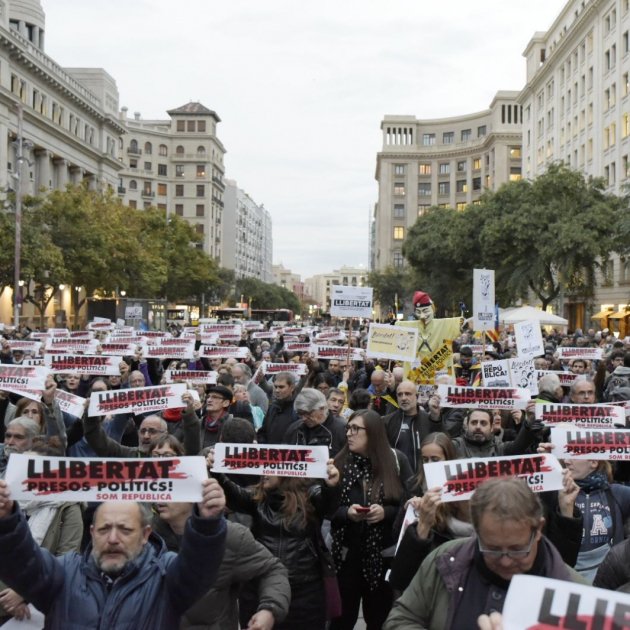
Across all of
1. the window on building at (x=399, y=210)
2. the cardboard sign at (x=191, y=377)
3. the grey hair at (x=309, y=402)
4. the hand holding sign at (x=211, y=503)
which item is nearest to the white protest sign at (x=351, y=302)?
the cardboard sign at (x=191, y=377)

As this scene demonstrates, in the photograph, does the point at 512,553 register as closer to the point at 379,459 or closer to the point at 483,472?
the point at 483,472

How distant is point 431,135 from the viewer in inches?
5094

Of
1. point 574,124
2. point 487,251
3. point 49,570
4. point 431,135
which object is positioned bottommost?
point 49,570

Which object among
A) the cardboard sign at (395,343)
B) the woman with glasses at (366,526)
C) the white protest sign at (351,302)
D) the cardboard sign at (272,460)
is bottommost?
the woman with glasses at (366,526)

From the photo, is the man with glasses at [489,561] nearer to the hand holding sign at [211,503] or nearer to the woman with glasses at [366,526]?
the hand holding sign at [211,503]

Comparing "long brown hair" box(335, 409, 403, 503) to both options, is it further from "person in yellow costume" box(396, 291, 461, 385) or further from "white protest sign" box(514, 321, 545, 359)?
"white protest sign" box(514, 321, 545, 359)

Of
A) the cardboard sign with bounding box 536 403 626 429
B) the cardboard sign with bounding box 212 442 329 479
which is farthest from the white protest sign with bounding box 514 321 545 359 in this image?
the cardboard sign with bounding box 212 442 329 479

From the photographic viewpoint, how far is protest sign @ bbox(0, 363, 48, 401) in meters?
7.55

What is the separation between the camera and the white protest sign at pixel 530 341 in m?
11.6

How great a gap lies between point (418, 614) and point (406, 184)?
127 meters

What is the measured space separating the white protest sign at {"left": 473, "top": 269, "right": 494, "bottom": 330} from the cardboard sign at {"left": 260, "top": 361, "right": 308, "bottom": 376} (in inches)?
A: 235

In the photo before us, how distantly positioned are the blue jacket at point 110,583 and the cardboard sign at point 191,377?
6.51 m

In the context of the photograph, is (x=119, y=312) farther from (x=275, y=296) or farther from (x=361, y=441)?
(x=275, y=296)

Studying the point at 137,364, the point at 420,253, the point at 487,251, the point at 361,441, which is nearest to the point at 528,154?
the point at 420,253
